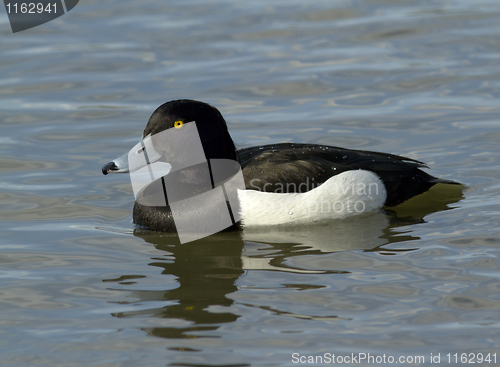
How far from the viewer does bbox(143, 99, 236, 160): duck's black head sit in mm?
5832

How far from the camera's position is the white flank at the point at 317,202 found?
584 centimetres

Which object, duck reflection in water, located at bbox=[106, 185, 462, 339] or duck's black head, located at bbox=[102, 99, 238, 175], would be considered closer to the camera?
duck reflection in water, located at bbox=[106, 185, 462, 339]

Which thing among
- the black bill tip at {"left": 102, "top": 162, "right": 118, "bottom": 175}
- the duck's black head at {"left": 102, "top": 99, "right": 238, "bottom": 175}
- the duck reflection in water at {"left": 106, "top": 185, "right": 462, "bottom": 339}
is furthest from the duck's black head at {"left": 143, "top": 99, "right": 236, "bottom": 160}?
the duck reflection in water at {"left": 106, "top": 185, "right": 462, "bottom": 339}

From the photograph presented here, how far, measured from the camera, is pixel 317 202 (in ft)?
19.5

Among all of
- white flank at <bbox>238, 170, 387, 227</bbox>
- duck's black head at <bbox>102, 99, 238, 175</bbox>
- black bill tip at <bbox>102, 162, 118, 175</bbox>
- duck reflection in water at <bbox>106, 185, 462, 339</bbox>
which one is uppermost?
duck's black head at <bbox>102, 99, 238, 175</bbox>

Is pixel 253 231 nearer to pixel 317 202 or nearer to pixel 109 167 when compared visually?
pixel 317 202

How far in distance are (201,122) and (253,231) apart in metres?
0.94

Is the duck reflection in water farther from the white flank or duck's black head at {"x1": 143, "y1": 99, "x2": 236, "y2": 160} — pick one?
duck's black head at {"x1": 143, "y1": 99, "x2": 236, "y2": 160}

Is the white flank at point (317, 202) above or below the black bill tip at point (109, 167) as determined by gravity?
below

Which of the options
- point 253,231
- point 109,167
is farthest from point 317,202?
point 109,167

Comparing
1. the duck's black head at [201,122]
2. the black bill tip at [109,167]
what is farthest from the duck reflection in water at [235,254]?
the duck's black head at [201,122]

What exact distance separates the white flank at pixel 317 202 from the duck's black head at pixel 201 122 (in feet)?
1.29

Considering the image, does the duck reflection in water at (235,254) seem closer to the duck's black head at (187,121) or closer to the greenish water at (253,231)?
the greenish water at (253,231)

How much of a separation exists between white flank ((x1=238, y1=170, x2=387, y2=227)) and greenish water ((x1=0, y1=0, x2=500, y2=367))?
12cm
